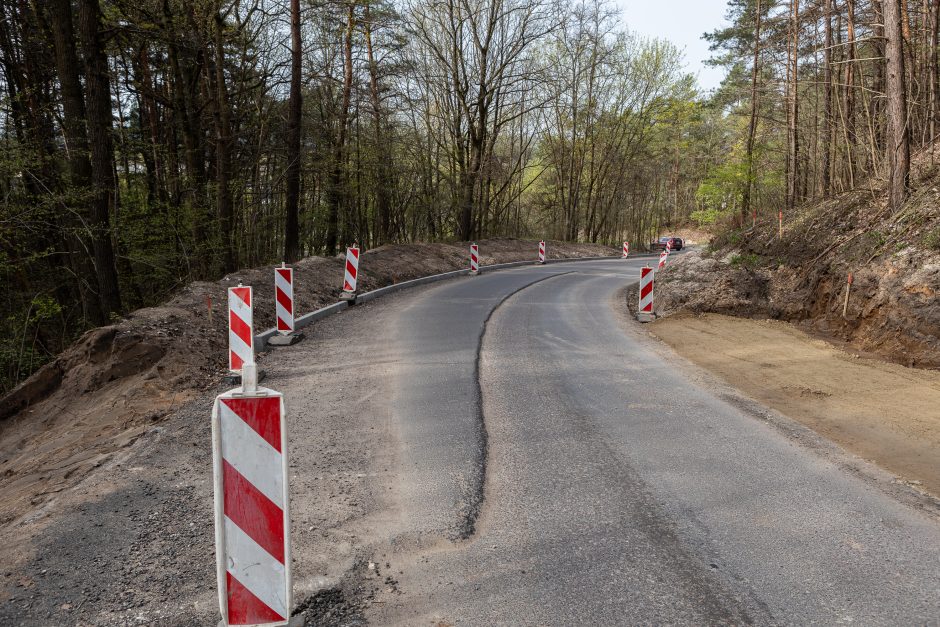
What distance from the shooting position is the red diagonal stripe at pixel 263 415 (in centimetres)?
252

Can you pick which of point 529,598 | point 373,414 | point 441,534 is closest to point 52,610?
point 441,534

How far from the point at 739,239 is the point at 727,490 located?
1242 centimetres

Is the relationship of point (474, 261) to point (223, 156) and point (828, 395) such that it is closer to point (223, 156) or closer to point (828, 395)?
point (223, 156)

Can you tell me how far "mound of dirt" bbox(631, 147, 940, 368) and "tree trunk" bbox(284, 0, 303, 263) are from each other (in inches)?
411

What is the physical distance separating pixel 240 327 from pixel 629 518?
A: 5.20 meters

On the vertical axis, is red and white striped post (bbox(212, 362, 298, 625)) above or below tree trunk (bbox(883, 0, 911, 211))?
below

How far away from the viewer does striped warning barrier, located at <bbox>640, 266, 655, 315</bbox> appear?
42.1 feet

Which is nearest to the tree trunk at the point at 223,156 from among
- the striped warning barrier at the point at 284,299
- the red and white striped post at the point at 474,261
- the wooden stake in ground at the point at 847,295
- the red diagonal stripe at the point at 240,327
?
the striped warning barrier at the point at 284,299

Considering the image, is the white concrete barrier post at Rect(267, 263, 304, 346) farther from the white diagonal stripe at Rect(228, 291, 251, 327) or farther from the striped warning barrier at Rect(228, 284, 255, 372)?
the white diagonal stripe at Rect(228, 291, 251, 327)

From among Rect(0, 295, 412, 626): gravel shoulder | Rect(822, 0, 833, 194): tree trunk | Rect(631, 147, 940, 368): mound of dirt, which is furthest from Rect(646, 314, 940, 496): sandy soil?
Rect(822, 0, 833, 194): tree trunk

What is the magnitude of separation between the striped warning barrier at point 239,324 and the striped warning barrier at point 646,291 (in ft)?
29.1

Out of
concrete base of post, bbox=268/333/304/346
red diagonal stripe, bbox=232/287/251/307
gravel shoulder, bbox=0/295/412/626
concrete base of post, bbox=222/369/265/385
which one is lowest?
gravel shoulder, bbox=0/295/412/626

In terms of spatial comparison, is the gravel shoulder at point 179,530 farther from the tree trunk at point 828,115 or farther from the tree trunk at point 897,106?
the tree trunk at point 828,115

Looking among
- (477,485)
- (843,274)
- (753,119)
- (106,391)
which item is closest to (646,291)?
(843,274)
